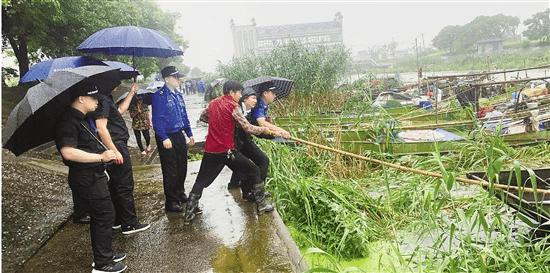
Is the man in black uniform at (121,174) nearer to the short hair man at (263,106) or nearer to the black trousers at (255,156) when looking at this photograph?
the black trousers at (255,156)

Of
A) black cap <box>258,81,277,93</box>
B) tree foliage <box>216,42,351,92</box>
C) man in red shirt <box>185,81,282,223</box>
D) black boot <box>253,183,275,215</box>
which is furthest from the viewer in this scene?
tree foliage <box>216,42,351,92</box>

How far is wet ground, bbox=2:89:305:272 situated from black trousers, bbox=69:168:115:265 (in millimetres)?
294

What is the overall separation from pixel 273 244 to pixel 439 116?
26.3 ft

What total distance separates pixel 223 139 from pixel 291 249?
127cm

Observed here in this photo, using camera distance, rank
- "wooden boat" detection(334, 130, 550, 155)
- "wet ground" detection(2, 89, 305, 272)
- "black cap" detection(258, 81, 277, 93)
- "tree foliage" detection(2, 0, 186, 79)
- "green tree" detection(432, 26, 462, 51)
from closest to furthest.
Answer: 1. "wet ground" detection(2, 89, 305, 272)
2. "black cap" detection(258, 81, 277, 93)
3. "wooden boat" detection(334, 130, 550, 155)
4. "tree foliage" detection(2, 0, 186, 79)
5. "green tree" detection(432, 26, 462, 51)

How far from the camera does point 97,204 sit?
287cm

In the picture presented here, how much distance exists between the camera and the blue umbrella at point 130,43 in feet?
13.1

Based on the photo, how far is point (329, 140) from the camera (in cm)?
656

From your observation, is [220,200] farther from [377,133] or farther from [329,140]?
[377,133]

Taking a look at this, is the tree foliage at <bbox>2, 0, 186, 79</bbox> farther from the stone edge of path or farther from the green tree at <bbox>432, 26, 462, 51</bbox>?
the green tree at <bbox>432, 26, 462, 51</bbox>

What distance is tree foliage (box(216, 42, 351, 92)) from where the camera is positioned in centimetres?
1124

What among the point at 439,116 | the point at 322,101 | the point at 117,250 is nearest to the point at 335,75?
the point at 322,101

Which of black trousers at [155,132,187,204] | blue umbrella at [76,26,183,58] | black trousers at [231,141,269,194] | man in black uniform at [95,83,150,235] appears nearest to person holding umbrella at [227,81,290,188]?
black trousers at [231,141,269,194]

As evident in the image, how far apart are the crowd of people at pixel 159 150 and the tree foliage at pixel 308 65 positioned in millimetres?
6582
